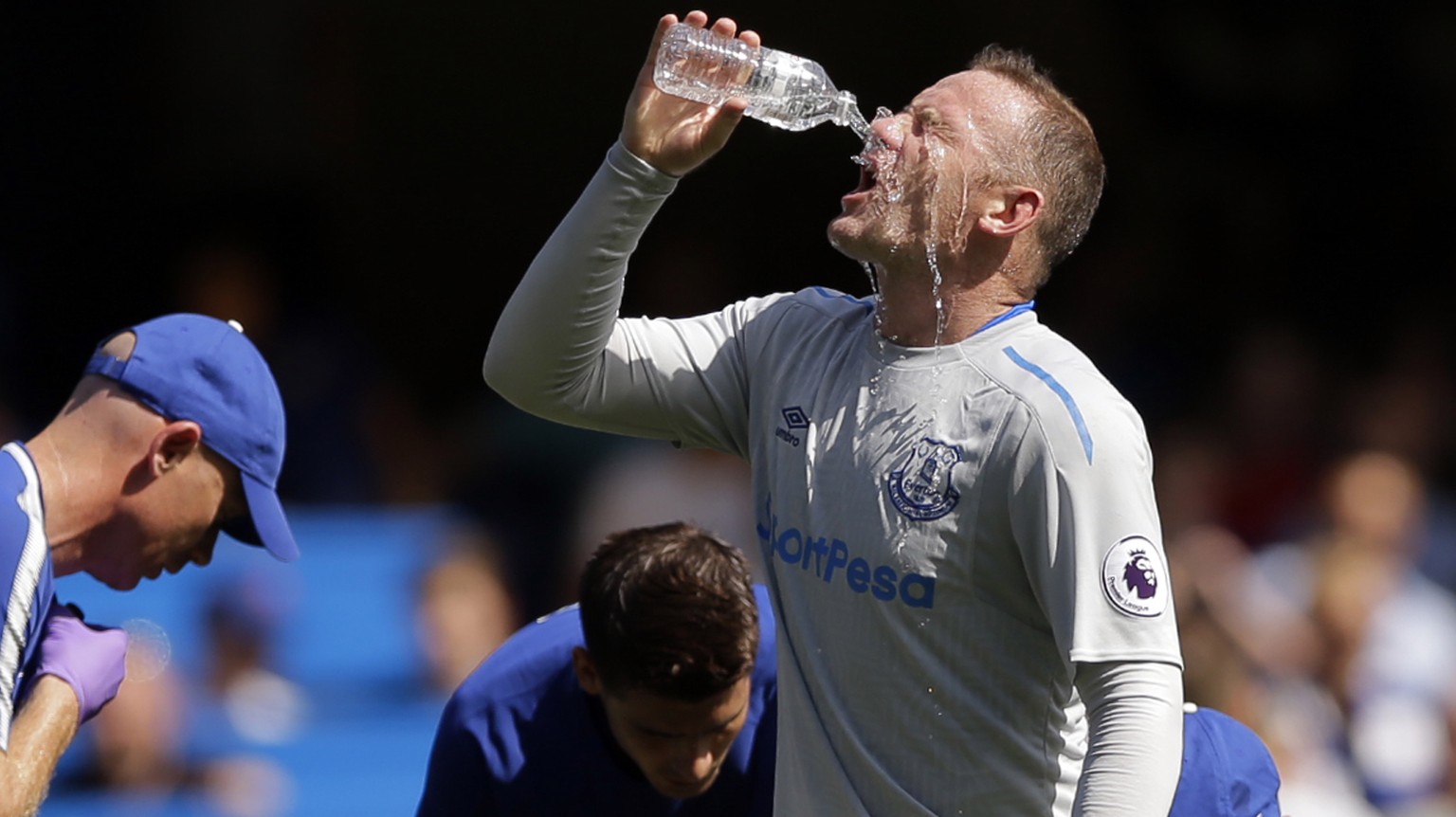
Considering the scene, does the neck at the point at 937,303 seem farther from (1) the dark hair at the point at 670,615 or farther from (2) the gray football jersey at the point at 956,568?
(1) the dark hair at the point at 670,615

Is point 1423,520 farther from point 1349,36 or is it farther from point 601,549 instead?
point 601,549

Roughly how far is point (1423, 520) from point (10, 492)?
558 cm

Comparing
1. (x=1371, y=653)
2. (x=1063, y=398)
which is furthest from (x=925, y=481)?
(x=1371, y=653)

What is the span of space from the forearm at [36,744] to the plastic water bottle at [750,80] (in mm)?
1305

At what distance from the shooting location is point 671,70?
2.68 metres

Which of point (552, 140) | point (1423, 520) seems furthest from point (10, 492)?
point (552, 140)

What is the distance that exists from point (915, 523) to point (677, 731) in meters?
0.93

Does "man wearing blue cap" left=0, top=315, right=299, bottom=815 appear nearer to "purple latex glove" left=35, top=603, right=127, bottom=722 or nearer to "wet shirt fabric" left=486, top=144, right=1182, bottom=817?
"purple latex glove" left=35, top=603, right=127, bottom=722

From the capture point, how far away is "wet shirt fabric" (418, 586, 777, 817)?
3352 mm

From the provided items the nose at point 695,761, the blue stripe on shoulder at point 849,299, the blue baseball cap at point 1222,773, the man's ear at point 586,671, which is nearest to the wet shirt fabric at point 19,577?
the man's ear at point 586,671

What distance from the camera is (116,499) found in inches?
120

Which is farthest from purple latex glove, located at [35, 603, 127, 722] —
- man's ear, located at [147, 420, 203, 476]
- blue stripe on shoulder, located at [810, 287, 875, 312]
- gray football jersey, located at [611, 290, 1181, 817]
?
blue stripe on shoulder, located at [810, 287, 875, 312]

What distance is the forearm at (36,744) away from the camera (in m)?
2.78

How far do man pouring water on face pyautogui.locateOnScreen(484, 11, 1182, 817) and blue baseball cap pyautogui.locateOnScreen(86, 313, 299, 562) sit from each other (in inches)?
27.5
